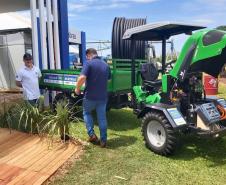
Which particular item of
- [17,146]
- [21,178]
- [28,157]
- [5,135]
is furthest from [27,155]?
[5,135]

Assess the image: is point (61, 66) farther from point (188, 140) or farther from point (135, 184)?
point (135, 184)

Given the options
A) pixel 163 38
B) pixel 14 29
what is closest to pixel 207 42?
pixel 163 38

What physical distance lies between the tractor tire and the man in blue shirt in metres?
0.79

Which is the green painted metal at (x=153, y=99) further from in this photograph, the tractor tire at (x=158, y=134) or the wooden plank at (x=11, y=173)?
the wooden plank at (x=11, y=173)

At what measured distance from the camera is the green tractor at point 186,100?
5.46m

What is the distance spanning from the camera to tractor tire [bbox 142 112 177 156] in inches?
224

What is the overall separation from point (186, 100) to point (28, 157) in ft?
9.27

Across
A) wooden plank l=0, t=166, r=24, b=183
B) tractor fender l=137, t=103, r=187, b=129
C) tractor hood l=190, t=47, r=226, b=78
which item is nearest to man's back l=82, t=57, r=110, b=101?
tractor fender l=137, t=103, r=187, b=129

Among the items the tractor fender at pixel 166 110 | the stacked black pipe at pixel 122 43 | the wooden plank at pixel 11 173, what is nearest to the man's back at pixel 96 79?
the tractor fender at pixel 166 110

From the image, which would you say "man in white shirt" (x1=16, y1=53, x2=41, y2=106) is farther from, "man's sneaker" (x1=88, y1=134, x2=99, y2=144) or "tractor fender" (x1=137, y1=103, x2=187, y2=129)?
"tractor fender" (x1=137, y1=103, x2=187, y2=129)

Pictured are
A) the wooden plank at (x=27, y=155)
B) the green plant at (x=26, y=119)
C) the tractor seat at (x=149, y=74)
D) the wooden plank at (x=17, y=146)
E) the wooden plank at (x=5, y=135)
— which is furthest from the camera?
the tractor seat at (x=149, y=74)

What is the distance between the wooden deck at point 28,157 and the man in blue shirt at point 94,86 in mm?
583

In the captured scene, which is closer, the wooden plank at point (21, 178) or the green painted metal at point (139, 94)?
the wooden plank at point (21, 178)

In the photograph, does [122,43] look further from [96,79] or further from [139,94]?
[96,79]
